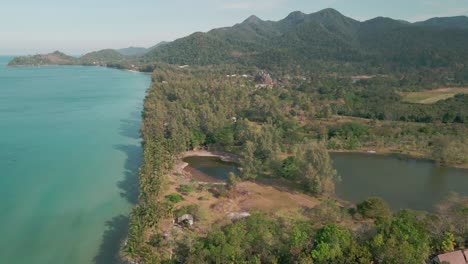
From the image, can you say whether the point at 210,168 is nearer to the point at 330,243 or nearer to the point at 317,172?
the point at 317,172

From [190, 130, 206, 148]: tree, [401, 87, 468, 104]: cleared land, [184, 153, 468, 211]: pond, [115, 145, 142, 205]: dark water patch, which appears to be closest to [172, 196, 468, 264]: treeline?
[184, 153, 468, 211]: pond

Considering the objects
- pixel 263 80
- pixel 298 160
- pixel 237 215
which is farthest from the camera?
Answer: pixel 263 80

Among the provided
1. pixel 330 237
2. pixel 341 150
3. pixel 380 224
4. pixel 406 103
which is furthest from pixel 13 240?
pixel 406 103

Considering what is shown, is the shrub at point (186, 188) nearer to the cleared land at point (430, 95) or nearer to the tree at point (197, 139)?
the tree at point (197, 139)

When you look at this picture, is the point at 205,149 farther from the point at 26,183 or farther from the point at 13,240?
the point at 13,240

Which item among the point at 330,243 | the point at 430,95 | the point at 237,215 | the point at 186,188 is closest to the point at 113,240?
the point at 186,188

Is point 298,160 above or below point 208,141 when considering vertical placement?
above

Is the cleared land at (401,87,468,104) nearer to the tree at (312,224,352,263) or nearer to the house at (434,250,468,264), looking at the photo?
the house at (434,250,468,264)
